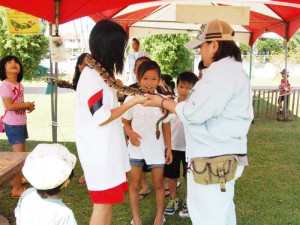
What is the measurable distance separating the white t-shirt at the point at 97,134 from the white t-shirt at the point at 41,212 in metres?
0.58

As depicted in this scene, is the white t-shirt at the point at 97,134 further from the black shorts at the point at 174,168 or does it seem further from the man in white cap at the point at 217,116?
the black shorts at the point at 174,168

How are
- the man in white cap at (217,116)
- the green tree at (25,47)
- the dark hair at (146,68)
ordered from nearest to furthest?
the man in white cap at (217,116), the dark hair at (146,68), the green tree at (25,47)

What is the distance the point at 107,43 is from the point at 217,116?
3.04ft

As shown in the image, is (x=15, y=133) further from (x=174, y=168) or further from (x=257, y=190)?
(x=257, y=190)

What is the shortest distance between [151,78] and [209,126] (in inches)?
44.0

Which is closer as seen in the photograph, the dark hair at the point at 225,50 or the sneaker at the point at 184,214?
the dark hair at the point at 225,50

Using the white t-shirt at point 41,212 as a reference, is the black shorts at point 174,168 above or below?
below

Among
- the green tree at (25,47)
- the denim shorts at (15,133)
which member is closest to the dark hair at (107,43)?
the denim shorts at (15,133)

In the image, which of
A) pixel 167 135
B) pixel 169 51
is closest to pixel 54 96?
pixel 167 135

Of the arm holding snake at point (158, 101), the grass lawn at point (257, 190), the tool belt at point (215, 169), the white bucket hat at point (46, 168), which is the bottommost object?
the grass lawn at point (257, 190)

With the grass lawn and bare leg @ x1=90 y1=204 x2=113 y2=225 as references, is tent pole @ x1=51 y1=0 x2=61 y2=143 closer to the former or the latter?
the grass lawn

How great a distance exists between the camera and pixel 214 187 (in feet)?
8.64

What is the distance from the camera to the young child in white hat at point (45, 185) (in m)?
1.98

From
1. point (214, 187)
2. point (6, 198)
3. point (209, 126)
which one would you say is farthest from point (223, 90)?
point (6, 198)
